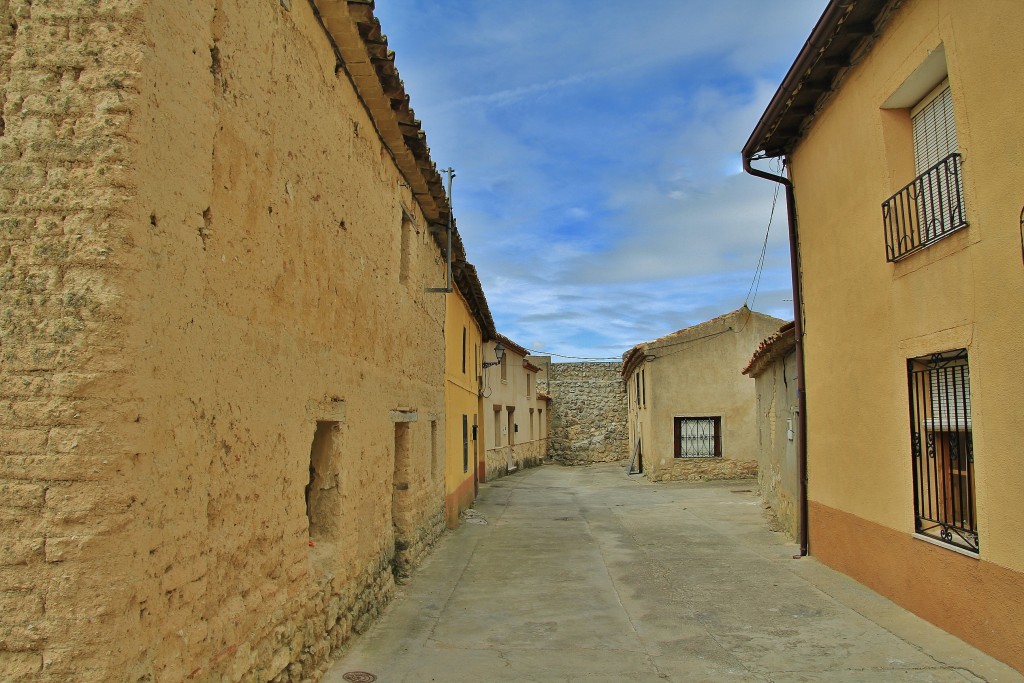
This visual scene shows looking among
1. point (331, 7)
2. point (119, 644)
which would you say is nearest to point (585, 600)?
point (119, 644)

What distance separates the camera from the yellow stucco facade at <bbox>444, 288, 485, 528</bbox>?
12.9 metres

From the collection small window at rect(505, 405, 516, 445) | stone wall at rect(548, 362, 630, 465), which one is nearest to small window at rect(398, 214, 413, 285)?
small window at rect(505, 405, 516, 445)

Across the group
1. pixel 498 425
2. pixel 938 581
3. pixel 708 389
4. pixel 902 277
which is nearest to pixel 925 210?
pixel 902 277

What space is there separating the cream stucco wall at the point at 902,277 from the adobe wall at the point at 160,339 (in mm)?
4820

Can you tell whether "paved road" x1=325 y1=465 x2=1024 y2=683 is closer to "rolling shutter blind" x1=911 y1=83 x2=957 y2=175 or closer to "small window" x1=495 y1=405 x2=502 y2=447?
"rolling shutter blind" x1=911 y1=83 x2=957 y2=175

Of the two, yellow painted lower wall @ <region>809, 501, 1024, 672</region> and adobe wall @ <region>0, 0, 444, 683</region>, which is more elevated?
adobe wall @ <region>0, 0, 444, 683</region>

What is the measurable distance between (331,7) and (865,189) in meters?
5.30

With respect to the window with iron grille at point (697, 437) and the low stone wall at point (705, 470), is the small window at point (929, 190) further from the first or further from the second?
the window with iron grille at point (697, 437)

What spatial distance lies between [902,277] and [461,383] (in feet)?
32.5

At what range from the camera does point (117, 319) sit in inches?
116

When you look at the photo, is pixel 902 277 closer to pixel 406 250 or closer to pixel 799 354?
pixel 799 354

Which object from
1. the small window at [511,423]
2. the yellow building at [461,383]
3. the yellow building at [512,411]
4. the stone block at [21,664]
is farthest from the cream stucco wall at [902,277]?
the small window at [511,423]

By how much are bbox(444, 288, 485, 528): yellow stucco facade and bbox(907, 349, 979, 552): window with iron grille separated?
7552 mm

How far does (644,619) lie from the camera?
689cm
